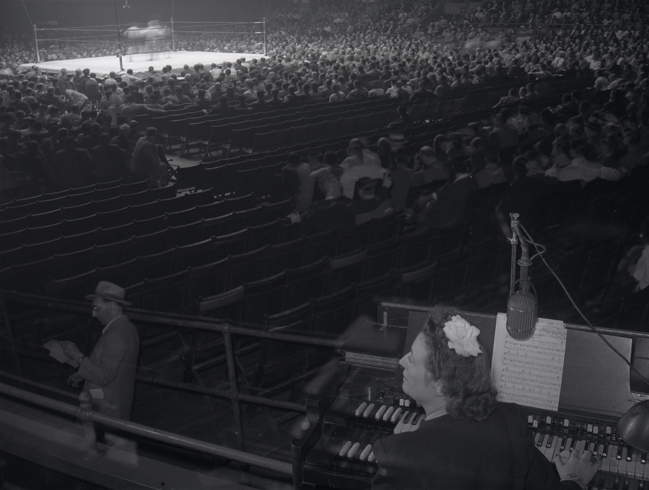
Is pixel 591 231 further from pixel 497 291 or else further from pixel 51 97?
pixel 51 97

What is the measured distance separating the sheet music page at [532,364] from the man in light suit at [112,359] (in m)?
2.16

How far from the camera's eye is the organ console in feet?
8.29

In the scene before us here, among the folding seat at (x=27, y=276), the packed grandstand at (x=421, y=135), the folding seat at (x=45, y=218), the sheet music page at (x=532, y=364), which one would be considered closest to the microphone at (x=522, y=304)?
the sheet music page at (x=532, y=364)

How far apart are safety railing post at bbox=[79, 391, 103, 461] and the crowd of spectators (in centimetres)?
407

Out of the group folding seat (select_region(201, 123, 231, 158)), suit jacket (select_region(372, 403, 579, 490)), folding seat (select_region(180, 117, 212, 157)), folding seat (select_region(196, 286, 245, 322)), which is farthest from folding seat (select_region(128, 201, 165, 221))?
suit jacket (select_region(372, 403, 579, 490))

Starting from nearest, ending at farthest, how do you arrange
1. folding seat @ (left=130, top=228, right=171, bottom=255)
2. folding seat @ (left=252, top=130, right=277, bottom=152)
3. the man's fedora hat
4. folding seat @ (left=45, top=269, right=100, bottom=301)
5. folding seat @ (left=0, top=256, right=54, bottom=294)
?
the man's fedora hat → folding seat @ (left=45, top=269, right=100, bottom=301) → folding seat @ (left=0, top=256, right=54, bottom=294) → folding seat @ (left=130, top=228, right=171, bottom=255) → folding seat @ (left=252, top=130, right=277, bottom=152)

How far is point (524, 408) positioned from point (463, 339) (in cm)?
83

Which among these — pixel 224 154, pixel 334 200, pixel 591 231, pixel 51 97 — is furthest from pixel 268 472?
pixel 51 97

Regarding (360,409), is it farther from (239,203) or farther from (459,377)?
(239,203)

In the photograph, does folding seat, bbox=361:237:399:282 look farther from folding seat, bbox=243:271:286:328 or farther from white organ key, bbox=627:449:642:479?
white organ key, bbox=627:449:642:479

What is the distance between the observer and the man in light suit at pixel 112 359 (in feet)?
12.6

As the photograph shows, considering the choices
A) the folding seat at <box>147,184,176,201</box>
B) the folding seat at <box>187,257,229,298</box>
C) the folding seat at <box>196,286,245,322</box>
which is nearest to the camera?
the folding seat at <box>196,286,245,322</box>

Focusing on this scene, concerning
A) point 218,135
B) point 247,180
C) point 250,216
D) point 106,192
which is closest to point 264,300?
point 250,216

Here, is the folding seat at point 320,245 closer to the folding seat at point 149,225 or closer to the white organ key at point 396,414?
the folding seat at point 149,225
